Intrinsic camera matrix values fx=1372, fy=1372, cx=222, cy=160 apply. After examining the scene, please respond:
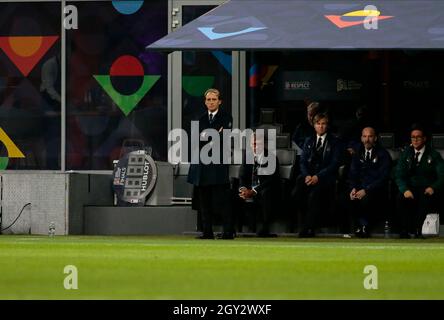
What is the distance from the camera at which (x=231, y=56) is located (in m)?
23.7

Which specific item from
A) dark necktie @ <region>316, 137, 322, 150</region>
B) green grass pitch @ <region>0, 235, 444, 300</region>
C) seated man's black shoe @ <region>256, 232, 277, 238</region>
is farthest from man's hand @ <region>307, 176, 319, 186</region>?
green grass pitch @ <region>0, 235, 444, 300</region>

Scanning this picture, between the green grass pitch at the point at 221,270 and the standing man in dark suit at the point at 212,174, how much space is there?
149 centimetres

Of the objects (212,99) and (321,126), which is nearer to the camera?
(212,99)

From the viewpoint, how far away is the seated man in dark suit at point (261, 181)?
19719 mm

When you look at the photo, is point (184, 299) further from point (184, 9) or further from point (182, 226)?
point (184, 9)

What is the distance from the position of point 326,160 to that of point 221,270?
7131 millimetres

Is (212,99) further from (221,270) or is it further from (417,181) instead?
(221,270)

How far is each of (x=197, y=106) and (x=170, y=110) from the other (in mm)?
484

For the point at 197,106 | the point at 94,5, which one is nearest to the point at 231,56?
the point at 197,106

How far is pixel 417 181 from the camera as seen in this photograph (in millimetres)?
19578

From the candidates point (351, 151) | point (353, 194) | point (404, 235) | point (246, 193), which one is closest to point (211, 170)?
point (246, 193)

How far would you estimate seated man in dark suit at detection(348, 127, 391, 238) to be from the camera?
64.5ft

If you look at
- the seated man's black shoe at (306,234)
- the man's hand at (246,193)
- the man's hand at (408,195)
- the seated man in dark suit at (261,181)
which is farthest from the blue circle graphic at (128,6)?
the man's hand at (408,195)
